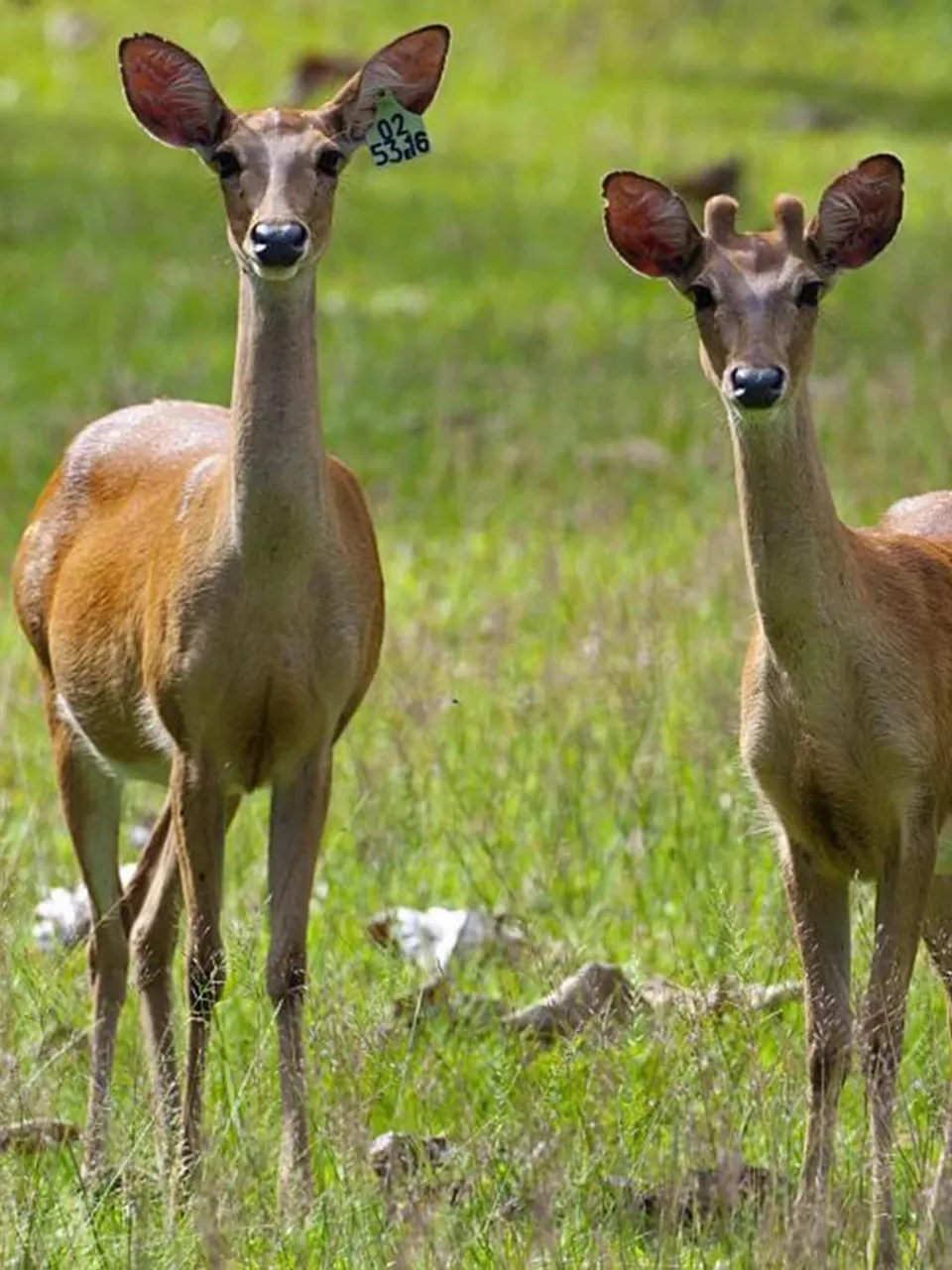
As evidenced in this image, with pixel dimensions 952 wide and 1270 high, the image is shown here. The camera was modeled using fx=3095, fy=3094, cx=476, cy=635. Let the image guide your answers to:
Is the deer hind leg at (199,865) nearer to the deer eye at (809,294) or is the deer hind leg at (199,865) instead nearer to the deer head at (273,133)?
the deer head at (273,133)

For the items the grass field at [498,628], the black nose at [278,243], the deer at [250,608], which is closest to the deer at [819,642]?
the grass field at [498,628]

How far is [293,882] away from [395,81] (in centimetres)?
153

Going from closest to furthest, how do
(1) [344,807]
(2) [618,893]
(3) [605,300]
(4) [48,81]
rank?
1. (2) [618,893]
2. (1) [344,807]
3. (3) [605,300]
4. (4) [48,81]

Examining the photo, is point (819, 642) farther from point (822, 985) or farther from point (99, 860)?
point (99, 860)

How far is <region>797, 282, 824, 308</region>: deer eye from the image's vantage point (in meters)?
5.01

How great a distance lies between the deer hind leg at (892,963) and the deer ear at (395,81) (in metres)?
1.74

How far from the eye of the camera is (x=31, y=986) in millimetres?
5164

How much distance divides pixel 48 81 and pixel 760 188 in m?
5.49

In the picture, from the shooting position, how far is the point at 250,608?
5535 millimetres

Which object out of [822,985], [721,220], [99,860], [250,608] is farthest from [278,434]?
[822,985]

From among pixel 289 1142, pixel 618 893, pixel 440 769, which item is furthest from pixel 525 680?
pixel 289 1142

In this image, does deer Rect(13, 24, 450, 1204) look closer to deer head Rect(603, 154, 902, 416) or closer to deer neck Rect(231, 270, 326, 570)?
deer neck Rect(231, 270, 326, 570)

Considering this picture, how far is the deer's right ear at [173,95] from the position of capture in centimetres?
572

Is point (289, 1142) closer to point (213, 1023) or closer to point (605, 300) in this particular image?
point (213, 1023)
